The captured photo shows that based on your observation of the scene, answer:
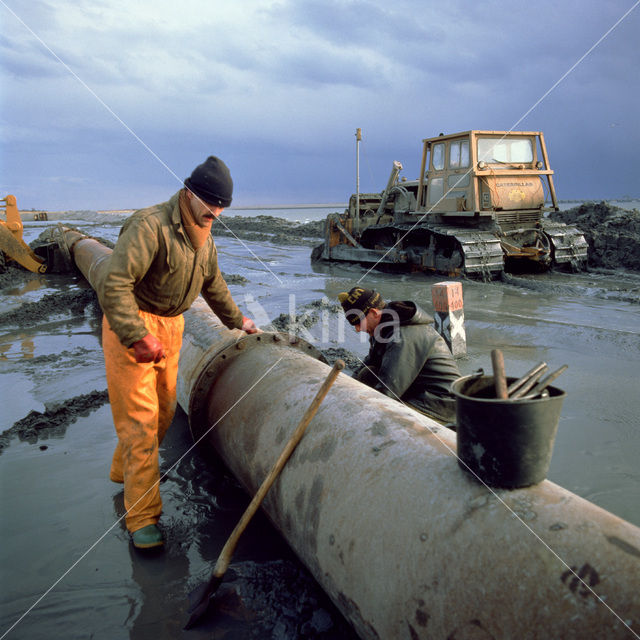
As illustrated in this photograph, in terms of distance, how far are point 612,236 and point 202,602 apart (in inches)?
598

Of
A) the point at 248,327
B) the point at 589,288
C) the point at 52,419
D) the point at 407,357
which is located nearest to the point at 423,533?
the point at 407,357

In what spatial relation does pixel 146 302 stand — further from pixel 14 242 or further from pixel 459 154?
pixel 14 242

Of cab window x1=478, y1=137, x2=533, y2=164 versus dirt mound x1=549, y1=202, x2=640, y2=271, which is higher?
cab window x1=478, y1=137, x2=533, y2=164

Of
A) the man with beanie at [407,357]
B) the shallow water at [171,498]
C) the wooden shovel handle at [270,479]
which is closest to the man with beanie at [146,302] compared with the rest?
the shallow water at [171,498]

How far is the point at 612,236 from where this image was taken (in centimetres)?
1395

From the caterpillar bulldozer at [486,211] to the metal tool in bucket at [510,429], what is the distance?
31.8ft

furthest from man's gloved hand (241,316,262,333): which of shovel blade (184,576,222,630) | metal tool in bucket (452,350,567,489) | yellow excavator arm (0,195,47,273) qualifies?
yellow excavator arm (0,195,47,273)

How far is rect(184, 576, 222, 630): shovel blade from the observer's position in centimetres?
217

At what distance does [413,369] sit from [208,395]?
4.56ft

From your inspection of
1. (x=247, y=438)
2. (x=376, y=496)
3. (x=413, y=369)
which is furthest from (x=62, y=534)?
(x=413, y=369)

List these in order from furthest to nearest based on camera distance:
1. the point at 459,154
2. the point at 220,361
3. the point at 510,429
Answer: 1. the point at 459,154
2. the point at 220,361
3. the point at 510,429

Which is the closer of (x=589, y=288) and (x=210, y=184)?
(x=210, y=184)

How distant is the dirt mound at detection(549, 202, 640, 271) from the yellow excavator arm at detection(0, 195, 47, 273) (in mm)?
14624

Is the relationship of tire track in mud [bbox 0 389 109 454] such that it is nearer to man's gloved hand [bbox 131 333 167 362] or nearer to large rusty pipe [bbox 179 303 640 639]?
man's gloved hand [bbox 131 333 167 362]
